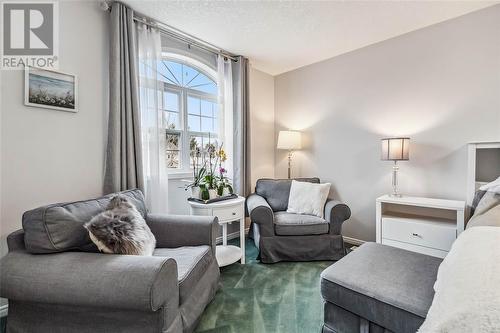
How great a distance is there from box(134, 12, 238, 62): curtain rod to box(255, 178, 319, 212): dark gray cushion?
169 centimetres

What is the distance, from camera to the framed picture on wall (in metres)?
1.71

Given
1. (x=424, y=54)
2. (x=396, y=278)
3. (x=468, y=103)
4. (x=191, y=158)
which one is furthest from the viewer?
(x=191, y=158)

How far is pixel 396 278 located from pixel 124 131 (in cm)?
222

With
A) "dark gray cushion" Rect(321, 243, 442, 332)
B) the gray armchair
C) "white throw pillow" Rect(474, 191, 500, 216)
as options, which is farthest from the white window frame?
"white throw pillow" Rect(474, 191, 500, 216)

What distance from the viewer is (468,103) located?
89.4 inches

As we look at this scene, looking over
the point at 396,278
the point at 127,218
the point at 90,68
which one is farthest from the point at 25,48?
the point at 396,278

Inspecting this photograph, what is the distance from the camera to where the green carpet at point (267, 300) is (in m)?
1.59

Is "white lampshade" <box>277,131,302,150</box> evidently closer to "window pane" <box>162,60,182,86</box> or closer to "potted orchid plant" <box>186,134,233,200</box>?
"potted orchid plant" <box>186,134,233,200</box>

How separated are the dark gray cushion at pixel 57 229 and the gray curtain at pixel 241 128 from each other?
6.17 feet

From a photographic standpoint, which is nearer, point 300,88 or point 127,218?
point 127,218

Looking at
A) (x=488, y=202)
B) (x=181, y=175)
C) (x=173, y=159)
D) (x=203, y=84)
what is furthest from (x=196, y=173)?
(x=488, y=202)

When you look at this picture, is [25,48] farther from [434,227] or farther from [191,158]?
[434,227]

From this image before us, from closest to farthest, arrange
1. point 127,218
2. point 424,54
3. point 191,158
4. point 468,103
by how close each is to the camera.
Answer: point 127,218 < point 468,103 < point 424,54 < point 191,158

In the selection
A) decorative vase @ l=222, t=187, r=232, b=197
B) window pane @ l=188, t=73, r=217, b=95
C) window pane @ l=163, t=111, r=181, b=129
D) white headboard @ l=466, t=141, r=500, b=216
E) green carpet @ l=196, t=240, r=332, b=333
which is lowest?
green carpet @ l=196, t=240, r=332, b=333
